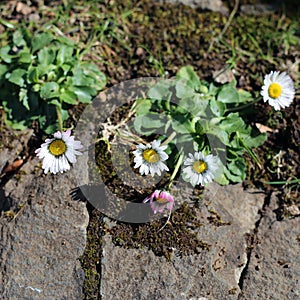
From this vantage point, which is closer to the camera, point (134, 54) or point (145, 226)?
point (145, 226)

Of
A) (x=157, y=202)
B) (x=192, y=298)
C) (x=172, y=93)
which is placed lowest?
(x=192, y=298)

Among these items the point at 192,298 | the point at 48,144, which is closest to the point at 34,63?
the point at 48,144

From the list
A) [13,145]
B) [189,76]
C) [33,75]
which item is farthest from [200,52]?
[13,145]

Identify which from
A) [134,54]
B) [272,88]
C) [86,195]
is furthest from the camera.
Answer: [134,54]

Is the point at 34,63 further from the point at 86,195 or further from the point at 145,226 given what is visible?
the point at 145,226

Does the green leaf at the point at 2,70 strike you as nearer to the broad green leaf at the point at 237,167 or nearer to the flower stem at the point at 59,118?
the flower stem at the point at 59,118

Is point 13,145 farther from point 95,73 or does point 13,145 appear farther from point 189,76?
point 189,76
